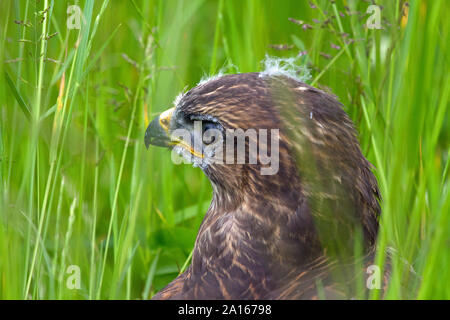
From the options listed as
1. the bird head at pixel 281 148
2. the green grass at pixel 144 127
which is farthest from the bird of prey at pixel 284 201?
the green grass at pixel 144 127

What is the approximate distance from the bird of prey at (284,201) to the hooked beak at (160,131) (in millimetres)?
219

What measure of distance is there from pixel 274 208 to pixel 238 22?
1.85 metres

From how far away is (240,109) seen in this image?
2.52 meters

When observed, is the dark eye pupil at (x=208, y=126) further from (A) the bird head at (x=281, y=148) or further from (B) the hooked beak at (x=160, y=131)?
(B) the hooked beak at (x=160, y=131)

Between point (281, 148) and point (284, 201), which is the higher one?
point (281, 148)

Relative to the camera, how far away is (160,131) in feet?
9.23

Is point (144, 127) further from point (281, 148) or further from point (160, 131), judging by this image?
point (281, 148)

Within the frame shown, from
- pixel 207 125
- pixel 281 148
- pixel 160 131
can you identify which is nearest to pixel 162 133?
→ pixel 160 131

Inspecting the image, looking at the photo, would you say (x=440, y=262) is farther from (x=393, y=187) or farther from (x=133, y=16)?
(x=133, y=16)

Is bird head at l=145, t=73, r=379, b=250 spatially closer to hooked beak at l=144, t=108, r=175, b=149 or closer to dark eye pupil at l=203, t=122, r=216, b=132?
dark eye pupil at l=203, t=122, r=216, b=132

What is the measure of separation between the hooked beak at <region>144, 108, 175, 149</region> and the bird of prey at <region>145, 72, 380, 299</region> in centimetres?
22

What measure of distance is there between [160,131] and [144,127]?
0.60m
